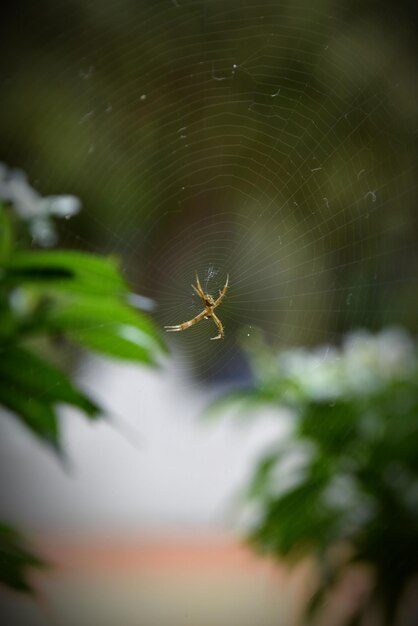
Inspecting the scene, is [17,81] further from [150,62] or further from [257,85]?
[257,85]

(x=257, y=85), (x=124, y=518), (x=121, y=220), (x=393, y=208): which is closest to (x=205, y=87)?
(x=257, y=85)

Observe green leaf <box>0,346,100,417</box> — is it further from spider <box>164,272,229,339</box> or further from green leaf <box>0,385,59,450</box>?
spider <box>164,272,229,339</box>

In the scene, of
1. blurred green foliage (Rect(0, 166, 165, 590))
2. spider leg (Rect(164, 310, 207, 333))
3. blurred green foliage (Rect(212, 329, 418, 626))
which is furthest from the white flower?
blurred green foliage (Rect(212, 329, 418, 626))

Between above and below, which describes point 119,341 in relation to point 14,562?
above

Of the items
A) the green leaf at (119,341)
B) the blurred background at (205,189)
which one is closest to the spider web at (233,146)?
the blurred background at (205,189)

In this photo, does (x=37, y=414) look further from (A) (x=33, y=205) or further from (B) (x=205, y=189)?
(B) (x=205, y=189)

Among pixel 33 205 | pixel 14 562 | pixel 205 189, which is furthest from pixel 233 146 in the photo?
pixel 14 562

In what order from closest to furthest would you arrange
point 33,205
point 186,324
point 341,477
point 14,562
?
point 14,562 → point 33,205 → point 186,324 → point 341,477

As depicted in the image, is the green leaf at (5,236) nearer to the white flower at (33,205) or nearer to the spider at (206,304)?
the white flower at (33,205)
